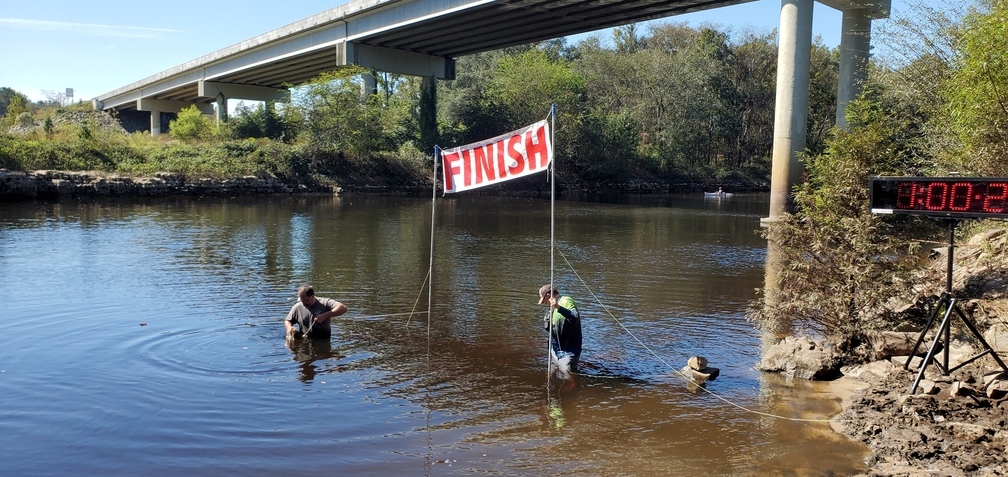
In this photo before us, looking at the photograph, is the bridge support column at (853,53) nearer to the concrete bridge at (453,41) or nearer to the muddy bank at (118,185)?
the concrete bridge at (453,41)

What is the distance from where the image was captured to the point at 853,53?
122 ft

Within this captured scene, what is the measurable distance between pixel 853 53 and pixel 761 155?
5047 cm

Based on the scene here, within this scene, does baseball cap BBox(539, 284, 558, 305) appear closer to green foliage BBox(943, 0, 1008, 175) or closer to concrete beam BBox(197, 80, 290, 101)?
green foliage BBox(943, 0, 1008, 175)

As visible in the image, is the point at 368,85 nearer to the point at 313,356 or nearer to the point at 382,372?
the point at 313,356

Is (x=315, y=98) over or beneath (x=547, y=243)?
over

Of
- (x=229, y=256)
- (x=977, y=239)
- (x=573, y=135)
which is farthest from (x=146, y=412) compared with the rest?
(x=573, y=135)

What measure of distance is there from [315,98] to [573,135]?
78.2ft

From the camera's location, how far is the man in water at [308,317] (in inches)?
471

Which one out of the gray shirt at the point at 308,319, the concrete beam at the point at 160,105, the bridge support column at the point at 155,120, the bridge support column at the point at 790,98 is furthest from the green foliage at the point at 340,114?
the gray shirt at the point at 308,319

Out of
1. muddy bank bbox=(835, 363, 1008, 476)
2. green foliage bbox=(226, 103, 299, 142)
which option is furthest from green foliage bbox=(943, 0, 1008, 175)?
green foliage bbox=(226, 103, 299, 142)

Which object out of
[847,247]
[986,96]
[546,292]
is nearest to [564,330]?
[546,292]

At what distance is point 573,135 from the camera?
6844 centimetres

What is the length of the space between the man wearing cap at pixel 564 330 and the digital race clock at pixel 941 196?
13.8 feet

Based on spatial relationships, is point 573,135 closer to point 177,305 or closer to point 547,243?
point 547,243
